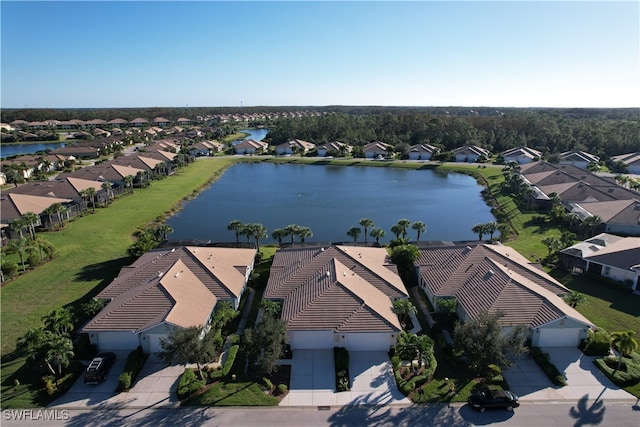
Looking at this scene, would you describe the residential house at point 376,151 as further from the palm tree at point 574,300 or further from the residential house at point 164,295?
the palm tree at point 574,300

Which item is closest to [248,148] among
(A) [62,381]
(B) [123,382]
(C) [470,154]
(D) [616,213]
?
(C) [470,154]

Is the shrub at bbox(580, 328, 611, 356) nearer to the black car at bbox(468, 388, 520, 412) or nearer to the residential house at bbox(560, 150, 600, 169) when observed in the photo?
the black car at bbox(468, 388, 520, 412)

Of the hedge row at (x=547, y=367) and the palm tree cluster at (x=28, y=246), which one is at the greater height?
the palm tree cluster at (x=28, y=246)

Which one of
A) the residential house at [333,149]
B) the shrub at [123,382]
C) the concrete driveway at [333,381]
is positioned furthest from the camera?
the residential house at [333,149]

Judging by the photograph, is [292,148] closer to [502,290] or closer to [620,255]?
[620,255]

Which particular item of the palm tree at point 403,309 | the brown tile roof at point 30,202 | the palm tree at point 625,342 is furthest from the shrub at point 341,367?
the brown tile roof at point 30,202

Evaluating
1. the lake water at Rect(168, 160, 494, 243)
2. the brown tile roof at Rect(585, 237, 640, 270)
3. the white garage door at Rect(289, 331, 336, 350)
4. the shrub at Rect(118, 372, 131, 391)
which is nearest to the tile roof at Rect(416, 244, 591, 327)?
the brown tile roof at Rect(585, 237, 640, 270)
